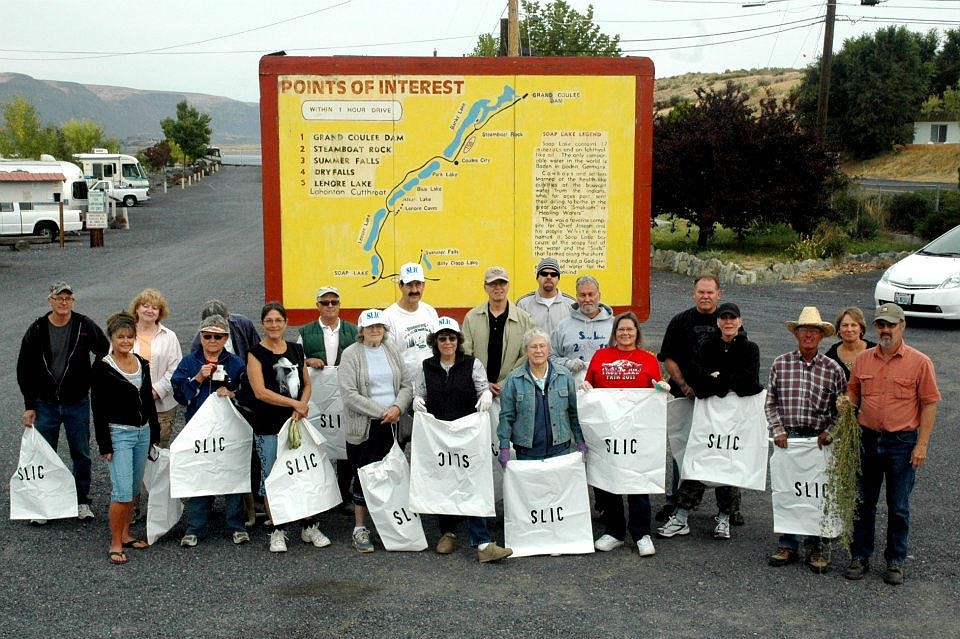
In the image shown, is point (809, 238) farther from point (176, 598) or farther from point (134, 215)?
point (134, 215)

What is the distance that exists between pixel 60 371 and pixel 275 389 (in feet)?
5.89

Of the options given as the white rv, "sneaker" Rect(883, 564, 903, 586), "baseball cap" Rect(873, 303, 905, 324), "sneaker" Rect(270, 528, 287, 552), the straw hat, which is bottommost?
"sneaker" Rect(270, 528, 287, 552)

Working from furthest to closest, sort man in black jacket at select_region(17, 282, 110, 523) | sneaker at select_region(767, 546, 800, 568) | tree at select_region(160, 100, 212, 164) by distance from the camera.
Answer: tree at select_region(160, 100, 212, 164) → man in black jacket at select_region(17, 282, 110, 523) → sneaker at select_region(767, 546, 800, 568)

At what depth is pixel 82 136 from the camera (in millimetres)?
62094

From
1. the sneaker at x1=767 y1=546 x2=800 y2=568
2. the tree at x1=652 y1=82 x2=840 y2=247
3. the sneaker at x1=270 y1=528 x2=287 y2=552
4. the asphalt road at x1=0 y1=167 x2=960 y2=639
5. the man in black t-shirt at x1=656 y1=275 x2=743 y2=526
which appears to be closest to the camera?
the asphalt road at x1=0 y1=167 x2=960 y2=639

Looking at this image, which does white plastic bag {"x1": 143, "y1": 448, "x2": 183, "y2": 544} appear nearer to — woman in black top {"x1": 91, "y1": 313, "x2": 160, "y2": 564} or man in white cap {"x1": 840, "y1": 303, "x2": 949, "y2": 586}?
woman in black top {"x1": 91, "y1": 313, "x2": 160, "y2": 564}

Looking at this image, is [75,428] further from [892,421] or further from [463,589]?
[892,421]

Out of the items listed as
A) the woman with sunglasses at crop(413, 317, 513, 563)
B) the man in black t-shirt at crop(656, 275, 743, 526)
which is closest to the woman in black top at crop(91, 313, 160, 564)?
the woman with sunglasses at crop(413, 317, 513, 563)

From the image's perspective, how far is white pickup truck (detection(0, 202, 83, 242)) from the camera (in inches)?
1275

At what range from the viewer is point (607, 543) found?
7.11 meters

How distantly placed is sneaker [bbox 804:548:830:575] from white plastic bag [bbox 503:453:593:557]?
153 centimetres

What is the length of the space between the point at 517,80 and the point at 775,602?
4.96m

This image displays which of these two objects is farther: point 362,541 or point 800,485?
point 362,541

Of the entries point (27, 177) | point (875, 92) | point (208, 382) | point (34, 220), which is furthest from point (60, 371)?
point (875, 92)
